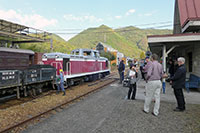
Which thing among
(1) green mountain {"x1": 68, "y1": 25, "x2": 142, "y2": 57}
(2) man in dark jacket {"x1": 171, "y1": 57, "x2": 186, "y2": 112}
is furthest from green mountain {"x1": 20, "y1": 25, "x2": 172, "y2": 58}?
(2) man in dark jacket {"x1": 171, "y1": 57, "x2": 186, "y2": 112}

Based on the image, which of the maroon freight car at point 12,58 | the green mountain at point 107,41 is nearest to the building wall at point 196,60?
the maroon freight car at point 12,58

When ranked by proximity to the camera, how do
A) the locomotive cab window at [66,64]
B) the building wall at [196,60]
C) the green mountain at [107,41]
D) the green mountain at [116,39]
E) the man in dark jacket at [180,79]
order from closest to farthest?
the man in dark jacket at [180,79] → the building wall at [196,60] → the locomotive cab window at [66,64] → the green mountain at [107,41] → the green mountain at [116,39]

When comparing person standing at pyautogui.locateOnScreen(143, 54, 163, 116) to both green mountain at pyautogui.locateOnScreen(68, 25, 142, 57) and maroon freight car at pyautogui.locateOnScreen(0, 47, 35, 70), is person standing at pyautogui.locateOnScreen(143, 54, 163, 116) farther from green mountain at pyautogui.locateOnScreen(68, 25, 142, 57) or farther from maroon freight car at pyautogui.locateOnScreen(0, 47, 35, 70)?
green mountain at pyautogui.locateOnScreen(68, 25, 142, 57)

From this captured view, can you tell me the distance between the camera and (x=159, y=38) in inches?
358

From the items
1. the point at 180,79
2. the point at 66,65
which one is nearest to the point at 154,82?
the point at 180,79

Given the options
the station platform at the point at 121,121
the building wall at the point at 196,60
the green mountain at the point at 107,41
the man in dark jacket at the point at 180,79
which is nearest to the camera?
the station platform at the point at 121,121

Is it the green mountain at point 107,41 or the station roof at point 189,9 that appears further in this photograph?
the green mountain at point 107,41

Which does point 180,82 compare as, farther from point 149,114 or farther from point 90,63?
point 90,63

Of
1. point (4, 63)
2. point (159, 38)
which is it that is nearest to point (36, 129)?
point (4, 63)

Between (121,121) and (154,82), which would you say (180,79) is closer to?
(154,82)

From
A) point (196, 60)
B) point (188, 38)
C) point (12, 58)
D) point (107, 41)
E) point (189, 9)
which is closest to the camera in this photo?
point (188, 38)

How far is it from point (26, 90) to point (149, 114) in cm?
698

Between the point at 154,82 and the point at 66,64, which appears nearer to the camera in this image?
the point at 154,82

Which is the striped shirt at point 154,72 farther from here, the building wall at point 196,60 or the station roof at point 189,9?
the station roof at point 189,9
